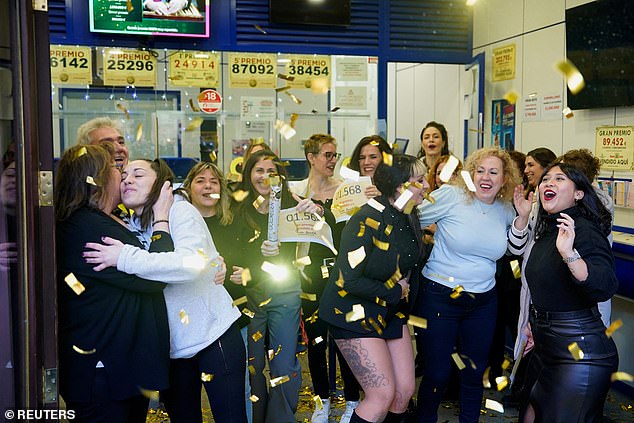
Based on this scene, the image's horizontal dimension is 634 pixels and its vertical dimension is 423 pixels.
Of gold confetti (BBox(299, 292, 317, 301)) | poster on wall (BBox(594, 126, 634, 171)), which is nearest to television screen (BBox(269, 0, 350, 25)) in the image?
poster on wall (BBox(594, 126, 634, 171))

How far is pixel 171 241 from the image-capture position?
111 inches

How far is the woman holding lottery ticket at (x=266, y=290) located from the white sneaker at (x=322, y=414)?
0.91 ft

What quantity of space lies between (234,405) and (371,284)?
2.71ft

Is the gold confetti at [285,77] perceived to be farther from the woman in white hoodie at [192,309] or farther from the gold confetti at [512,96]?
the woman in white hoodie at [192,309]

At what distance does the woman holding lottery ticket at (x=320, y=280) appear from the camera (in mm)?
4172

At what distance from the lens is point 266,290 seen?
3.87 metres

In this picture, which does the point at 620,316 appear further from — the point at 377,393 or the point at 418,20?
A: the point at 418,20

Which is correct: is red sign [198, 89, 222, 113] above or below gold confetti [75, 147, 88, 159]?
above

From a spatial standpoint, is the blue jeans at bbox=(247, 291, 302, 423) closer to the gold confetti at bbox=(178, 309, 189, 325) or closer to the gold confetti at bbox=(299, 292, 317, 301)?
the gold confetti at bbox=(299, 292, 317, 301)

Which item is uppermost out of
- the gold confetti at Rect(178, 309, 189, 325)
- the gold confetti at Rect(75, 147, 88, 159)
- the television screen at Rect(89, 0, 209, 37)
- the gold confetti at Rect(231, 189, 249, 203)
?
the television screen at Rect(89, 0, 209, 37)

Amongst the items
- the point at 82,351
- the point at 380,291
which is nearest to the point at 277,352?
the point at 380,291

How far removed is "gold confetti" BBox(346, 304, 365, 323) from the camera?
131 inches

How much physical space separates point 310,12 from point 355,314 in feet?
13.3

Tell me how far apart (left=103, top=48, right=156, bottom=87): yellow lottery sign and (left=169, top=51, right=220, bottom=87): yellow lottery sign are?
7.6 inches
